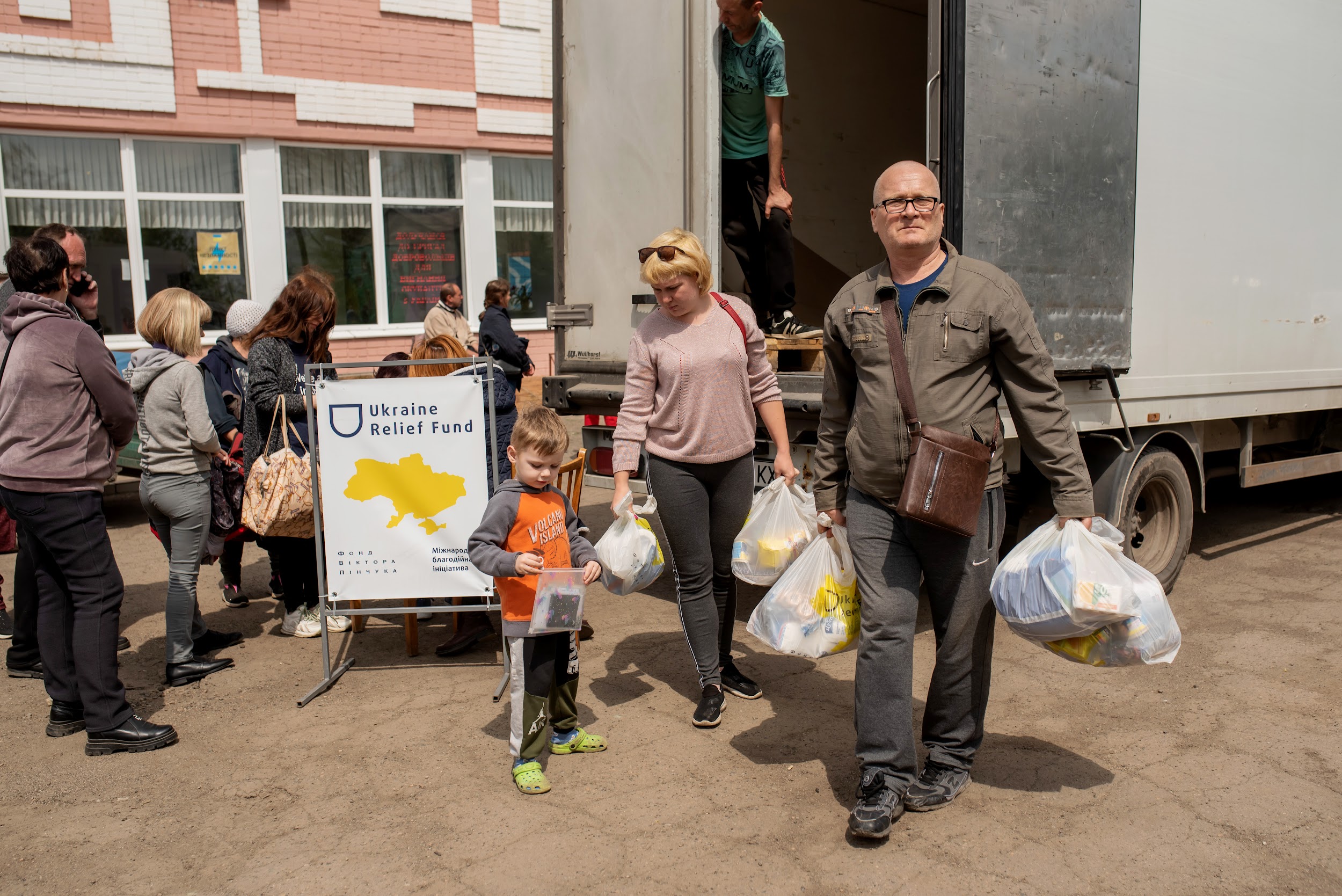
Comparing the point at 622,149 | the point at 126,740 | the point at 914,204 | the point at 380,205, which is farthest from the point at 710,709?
the point at 380,205

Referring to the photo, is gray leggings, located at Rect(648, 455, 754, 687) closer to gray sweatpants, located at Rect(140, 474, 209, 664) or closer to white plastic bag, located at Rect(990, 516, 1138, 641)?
white plastic bag, located at Rect(990, 516, 1138, 641)

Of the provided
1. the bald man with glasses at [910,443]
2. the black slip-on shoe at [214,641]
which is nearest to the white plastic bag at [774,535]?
the bald man with glasses at [910,443]

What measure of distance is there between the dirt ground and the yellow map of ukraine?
0.76 m

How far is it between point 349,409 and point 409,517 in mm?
532

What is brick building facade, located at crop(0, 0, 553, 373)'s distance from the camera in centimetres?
1148

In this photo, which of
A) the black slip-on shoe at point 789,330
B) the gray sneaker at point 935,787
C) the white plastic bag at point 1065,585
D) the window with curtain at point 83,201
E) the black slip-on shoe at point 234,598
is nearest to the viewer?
the white plastic bag at point 1065,585

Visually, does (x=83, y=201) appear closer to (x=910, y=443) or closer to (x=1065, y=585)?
(x=910, y=443)

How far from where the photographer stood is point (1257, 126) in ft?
19.0

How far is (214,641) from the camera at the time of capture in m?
5.21

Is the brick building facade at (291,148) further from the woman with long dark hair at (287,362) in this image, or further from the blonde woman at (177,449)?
the blonde woman at (177,449)

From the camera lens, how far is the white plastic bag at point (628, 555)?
3873 millimetres

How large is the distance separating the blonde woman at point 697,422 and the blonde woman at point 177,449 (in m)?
2.02

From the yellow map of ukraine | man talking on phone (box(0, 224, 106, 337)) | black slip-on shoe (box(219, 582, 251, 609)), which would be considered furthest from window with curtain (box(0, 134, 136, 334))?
the yellow map of ukraine

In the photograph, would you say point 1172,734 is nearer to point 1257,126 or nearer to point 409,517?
point 409,517
